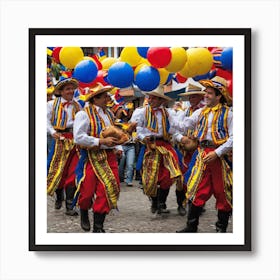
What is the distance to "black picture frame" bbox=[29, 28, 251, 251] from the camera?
4.06 m

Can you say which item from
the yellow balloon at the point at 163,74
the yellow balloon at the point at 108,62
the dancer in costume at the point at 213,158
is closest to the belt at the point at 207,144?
the dancer in costume at the point at 213,158

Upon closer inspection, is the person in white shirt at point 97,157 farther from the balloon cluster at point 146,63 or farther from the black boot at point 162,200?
the black boot at point 162,200

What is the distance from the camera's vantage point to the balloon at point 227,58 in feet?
13.4

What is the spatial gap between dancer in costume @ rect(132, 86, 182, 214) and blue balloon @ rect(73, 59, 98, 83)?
1.55 ft

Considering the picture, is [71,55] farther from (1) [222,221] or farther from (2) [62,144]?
(1) [222,221]

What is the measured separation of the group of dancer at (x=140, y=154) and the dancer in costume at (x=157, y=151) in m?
0.02

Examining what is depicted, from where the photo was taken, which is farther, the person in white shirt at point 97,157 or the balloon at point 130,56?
the person in white shirt at point 97,157

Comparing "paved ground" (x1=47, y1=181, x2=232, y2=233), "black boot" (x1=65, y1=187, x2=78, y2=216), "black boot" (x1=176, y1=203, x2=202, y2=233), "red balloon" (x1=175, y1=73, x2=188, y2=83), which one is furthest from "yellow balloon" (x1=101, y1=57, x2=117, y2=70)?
"black boot" (x1=176, y1=203, x2=202, y2=233)

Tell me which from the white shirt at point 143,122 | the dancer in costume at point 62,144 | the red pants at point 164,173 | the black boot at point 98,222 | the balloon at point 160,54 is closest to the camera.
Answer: the balloon at point 160,54

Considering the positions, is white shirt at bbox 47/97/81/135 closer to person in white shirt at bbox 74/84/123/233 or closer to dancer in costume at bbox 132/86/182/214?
person in white shirt at bbox 74/84/123/233

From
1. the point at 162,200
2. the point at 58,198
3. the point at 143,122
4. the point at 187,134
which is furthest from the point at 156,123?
the point at 58,198

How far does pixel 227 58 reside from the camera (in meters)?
4.09
